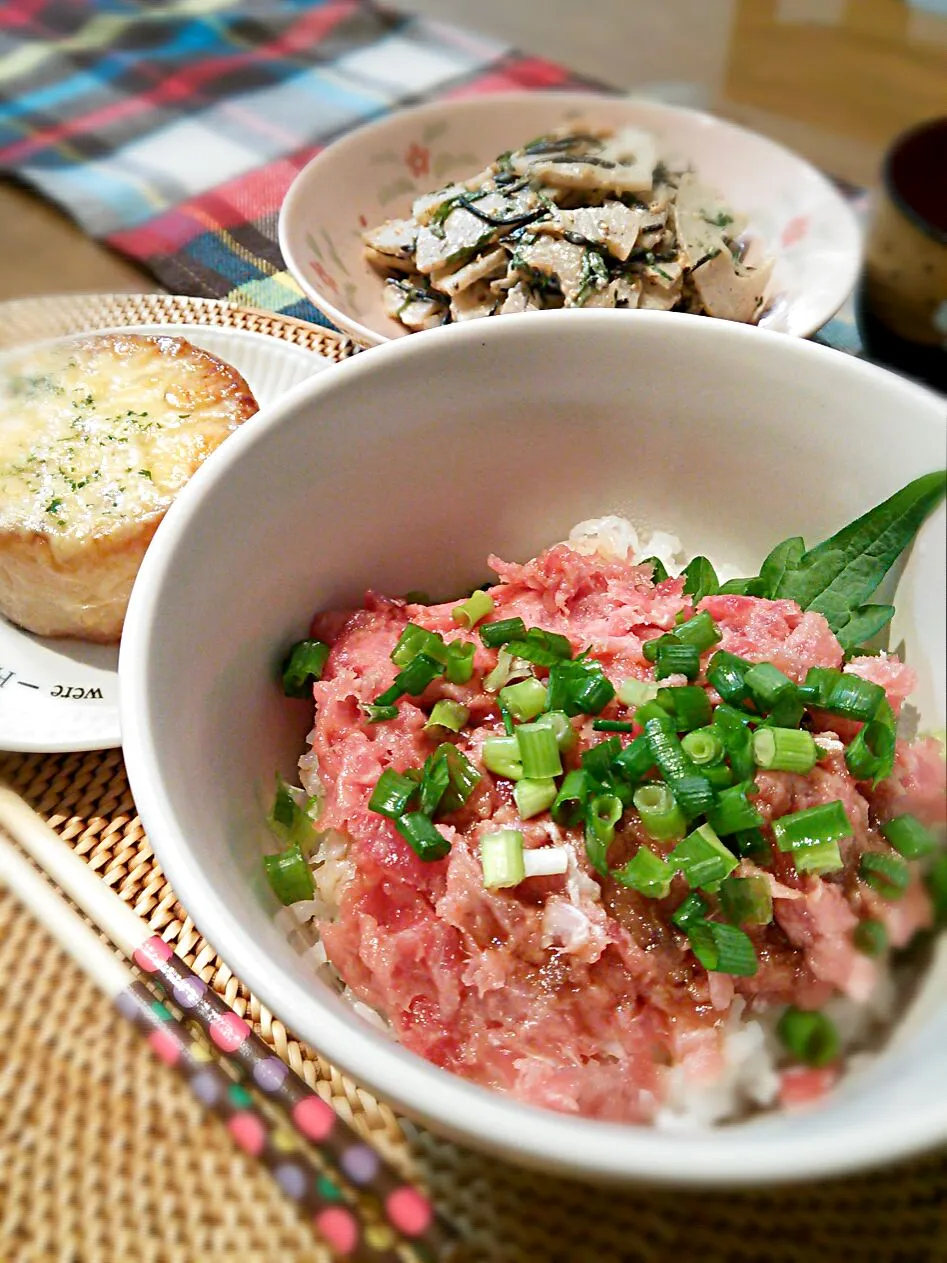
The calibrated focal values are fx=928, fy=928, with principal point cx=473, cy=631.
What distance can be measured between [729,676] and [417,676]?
0.27 m

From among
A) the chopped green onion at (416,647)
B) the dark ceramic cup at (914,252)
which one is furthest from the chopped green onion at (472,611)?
the dark ceramic cup at (914,252)

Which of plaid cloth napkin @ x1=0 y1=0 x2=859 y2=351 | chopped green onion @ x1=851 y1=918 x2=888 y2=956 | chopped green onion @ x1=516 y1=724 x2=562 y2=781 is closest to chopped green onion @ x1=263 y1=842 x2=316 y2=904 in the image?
chopped green onion @ x1=516 y1=724 x2=562 y2=781

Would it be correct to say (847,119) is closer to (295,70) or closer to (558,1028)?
(558,1028)

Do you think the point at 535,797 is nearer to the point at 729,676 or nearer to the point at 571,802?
the point at 571,802

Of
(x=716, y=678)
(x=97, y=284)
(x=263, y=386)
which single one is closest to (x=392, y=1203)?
(x=716, y=678)

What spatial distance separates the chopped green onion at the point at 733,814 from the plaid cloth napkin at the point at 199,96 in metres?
1.28

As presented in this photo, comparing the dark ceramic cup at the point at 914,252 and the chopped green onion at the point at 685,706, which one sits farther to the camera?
the dark ceramic cup at the point at 914,252

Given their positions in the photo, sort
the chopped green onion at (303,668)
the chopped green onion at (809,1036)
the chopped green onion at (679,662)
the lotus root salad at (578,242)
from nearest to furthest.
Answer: the chopped green onion at (809,1036), the chopped green onion at (679,662), the chopped green onion at (303,668), the lotus root salad at (578,242)

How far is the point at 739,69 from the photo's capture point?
114 cm

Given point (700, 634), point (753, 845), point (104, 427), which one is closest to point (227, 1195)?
point (753, 845)

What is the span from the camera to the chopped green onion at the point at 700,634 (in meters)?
0.83

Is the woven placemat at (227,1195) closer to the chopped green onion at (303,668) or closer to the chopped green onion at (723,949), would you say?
the chopped green onion at (723,949)

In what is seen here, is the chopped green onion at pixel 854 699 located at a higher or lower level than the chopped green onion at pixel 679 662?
higher

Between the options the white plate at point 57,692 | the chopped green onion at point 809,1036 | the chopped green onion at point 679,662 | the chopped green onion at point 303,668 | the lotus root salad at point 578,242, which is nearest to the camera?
the chopped green onion at point 809,1036
